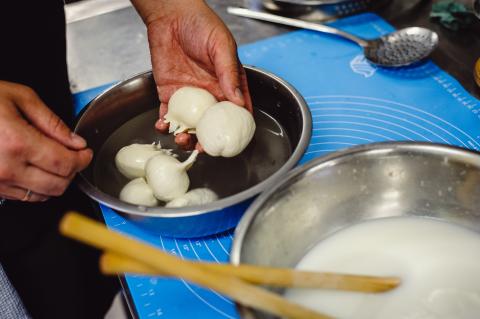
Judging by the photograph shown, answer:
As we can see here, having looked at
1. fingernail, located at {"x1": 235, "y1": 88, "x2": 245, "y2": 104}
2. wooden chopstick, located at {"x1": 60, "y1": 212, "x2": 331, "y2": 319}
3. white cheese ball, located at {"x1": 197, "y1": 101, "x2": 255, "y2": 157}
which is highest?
wooden chopstick, located at {"x1": 60, "y1": 212, "x2": 331, "y2": 319}

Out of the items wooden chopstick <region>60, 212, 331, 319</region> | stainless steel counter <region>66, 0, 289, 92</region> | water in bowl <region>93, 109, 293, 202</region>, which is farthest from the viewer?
stainless steel counter <region>66, 0, 289, 92</region>

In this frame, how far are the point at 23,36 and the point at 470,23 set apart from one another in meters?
0.94

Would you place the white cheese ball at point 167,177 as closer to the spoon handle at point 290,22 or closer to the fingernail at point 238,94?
the fingernail at point 238,94

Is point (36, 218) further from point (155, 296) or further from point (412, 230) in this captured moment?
point (412, 230)

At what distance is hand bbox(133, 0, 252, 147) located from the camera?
2.66ft

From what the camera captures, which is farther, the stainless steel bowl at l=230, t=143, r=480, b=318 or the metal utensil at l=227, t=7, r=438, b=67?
the metal utensil at l=227, t=7, r=438, b=67

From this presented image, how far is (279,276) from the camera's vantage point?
45 centimetres

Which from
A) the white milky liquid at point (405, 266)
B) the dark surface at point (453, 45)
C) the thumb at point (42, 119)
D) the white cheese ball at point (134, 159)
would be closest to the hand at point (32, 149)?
the thumb at point (42, 119)

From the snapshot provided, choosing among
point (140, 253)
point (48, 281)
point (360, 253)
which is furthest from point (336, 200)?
point (48, 281)

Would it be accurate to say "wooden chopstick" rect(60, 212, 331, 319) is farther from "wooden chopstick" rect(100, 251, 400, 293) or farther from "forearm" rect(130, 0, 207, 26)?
"forearm" rect(130, 0, 207, 26)

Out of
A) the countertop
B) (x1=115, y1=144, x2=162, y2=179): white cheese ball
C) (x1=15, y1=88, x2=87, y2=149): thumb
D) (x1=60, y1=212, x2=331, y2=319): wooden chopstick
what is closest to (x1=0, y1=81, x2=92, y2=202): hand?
(x1=15, y1=88, x2=87, y2=149): thumb

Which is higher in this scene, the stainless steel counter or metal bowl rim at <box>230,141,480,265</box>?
metal bowl rim at <box>230,141,480,265</box>

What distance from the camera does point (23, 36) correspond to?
2.92 feet

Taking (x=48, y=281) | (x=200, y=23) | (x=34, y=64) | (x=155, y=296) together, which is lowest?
(x=48, y=281)
